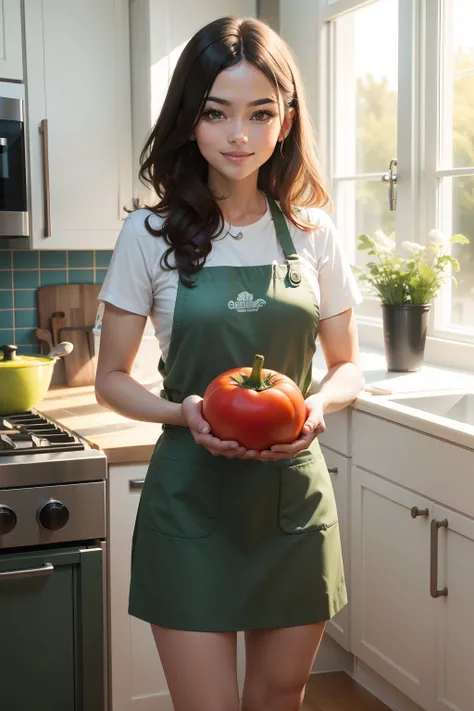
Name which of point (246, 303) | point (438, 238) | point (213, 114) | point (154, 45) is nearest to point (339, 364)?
point (246, 303)

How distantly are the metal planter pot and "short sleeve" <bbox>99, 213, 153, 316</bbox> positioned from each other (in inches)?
51.1

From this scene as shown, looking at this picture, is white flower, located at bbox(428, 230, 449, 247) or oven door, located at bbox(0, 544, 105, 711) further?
white flower, located at bbox(428, 230, 449, 247)

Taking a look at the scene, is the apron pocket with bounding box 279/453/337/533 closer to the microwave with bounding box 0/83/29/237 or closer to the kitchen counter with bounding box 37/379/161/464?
the kitchen counter with bounding box 37/379/161/464

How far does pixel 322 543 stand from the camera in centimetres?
162

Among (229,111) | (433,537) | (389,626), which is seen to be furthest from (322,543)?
(389,626)

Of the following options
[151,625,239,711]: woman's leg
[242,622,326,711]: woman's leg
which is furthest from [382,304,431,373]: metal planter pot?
[151,625,239,711]: woman's leg

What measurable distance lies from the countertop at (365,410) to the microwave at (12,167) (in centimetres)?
57

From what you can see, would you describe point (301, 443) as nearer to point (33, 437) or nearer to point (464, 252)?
point (33, 437)

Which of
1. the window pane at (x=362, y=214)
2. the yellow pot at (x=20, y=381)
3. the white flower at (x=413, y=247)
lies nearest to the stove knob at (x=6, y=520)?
the yellow pot at (x=20, y=381)

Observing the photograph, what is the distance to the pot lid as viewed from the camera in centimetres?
261

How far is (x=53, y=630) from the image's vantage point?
2.25 m

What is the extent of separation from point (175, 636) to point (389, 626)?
3.32ft

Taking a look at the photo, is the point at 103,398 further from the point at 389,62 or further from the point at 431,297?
the point at 389,62

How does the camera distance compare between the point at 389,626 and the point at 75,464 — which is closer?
the point at 75,464
